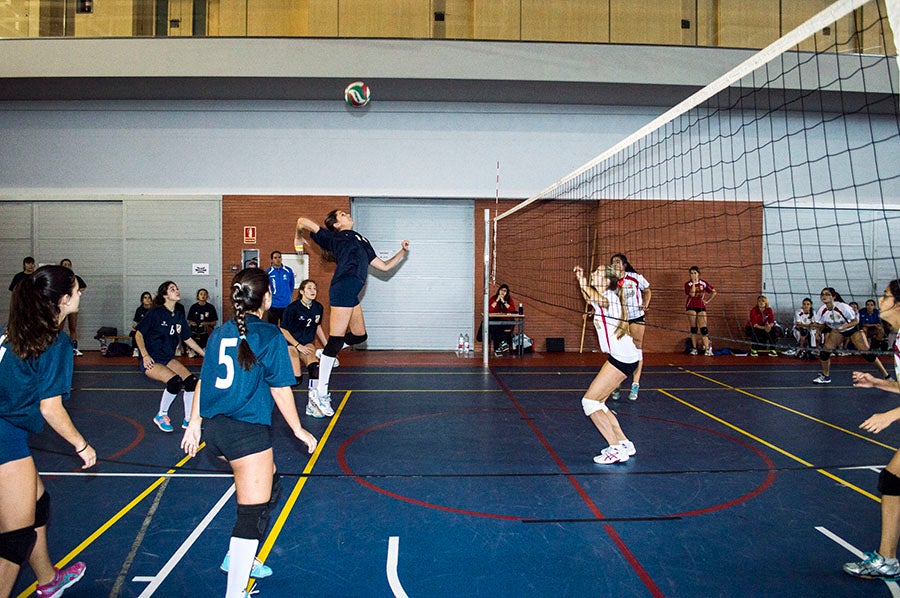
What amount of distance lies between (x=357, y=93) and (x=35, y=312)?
377 inches

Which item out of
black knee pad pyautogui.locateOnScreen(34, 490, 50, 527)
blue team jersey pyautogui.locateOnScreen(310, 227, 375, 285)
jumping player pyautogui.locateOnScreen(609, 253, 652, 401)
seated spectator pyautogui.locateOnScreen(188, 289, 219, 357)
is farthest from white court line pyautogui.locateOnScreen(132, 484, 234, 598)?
seated spectator pyautogui.locateOnScreen(188, 289, 219, 357)

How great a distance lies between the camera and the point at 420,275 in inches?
519

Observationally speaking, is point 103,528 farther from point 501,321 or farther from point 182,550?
point 501,321

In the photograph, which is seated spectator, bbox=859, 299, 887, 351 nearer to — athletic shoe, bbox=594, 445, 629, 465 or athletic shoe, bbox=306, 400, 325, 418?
athletic shoe, bbox=594, 445, 629, 465

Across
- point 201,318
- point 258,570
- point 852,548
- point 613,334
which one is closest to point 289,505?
point 258,570

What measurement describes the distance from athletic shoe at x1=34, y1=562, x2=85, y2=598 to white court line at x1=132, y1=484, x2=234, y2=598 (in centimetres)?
28

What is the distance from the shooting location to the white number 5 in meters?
2.68

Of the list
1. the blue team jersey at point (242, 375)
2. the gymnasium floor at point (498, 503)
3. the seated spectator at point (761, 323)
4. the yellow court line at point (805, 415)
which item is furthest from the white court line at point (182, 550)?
the seated spectator at point (761, 323)

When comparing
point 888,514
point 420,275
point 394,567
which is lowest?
point 394,567

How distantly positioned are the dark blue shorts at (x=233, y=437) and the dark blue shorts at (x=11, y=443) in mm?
730

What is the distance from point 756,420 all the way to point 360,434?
4.52 meters

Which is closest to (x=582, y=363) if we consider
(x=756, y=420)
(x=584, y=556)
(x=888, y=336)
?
(x=756, y=420)

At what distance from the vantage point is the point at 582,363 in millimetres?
11164

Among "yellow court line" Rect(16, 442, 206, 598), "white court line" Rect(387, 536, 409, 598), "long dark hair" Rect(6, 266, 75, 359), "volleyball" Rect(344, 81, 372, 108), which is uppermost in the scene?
"volleyball" Rect(344, 81, 372, 108)
